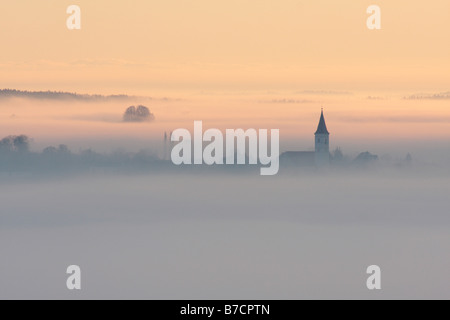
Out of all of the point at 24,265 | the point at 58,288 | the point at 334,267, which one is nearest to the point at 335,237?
the point at 334,267

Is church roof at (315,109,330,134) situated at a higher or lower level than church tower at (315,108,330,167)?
higher

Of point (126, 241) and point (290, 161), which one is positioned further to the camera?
point (290, 161)

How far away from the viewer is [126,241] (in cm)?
7075

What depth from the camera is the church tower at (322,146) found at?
100000 mm

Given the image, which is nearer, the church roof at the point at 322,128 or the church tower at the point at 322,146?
the church tower at the point at 322,146

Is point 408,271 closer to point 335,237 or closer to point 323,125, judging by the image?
point 335,237

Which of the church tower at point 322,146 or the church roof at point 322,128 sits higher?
the church roof at point 322,128

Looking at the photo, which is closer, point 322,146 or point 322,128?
point 322,146

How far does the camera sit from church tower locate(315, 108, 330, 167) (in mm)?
100000

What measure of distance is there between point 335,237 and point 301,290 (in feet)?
48.9

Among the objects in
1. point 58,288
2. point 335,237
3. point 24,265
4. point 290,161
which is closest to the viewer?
point 58,288

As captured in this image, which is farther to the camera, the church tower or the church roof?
the church roof

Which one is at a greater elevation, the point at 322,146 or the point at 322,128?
the point at 322,128

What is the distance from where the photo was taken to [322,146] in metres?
101
